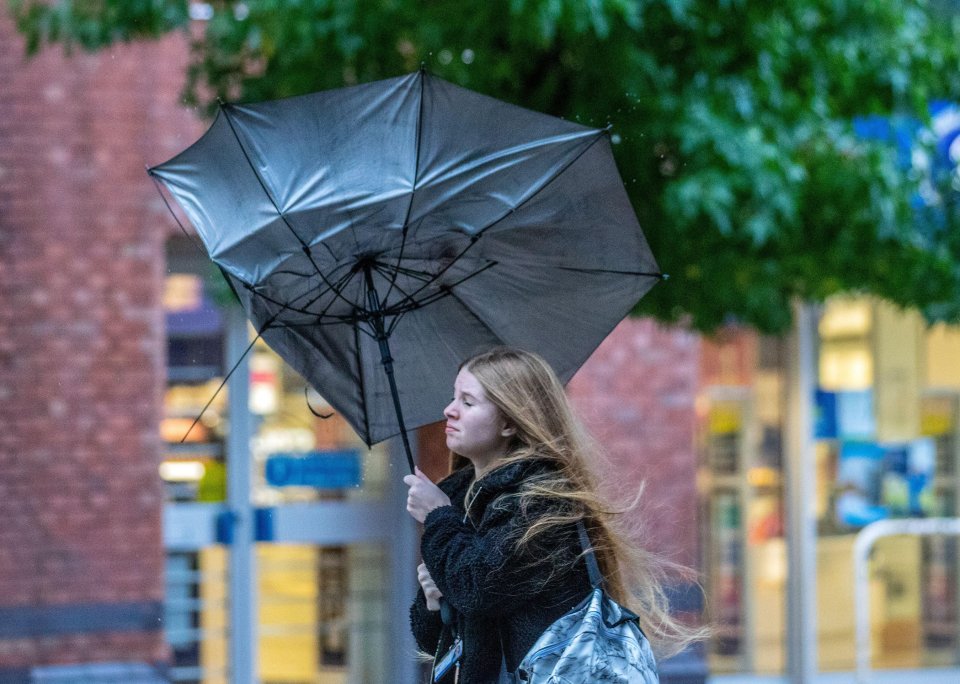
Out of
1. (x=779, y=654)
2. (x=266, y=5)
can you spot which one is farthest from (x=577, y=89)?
(x=779, y=654)

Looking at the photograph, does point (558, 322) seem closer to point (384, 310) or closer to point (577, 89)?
point (384, 310)

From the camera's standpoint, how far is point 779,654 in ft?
32.6

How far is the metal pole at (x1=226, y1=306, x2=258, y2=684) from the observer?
8695 mm

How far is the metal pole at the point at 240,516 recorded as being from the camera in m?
8.70

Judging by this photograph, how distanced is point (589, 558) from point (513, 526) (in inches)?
7.1

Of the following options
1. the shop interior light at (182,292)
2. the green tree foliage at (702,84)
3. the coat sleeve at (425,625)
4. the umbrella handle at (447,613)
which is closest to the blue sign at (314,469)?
the shop interior light at (182,292)

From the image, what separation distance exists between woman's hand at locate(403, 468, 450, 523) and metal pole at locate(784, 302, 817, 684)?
7.01m

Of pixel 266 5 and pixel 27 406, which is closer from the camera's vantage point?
pixel 266 5

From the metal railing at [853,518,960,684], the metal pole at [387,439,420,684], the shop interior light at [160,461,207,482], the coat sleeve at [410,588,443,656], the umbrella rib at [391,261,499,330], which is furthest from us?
the metal railing at [853,518,960,684]

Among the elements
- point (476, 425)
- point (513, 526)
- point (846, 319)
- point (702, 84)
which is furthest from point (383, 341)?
point (846, 319)

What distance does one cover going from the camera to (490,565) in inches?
114

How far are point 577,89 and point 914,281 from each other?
1.91 metres

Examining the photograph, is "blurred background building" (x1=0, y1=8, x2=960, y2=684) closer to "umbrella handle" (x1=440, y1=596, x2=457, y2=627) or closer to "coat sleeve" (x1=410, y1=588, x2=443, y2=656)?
"coat sleeve" (x1=410, y1=588, x2=443, y2=656)

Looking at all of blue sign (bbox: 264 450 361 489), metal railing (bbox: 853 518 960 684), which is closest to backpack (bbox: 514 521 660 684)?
blue sign (bbox: 264 450 361 489)
